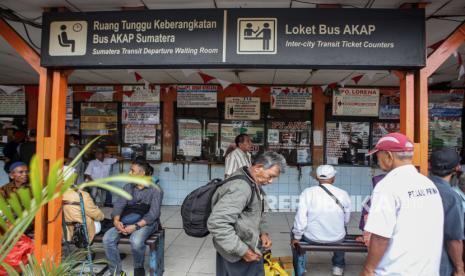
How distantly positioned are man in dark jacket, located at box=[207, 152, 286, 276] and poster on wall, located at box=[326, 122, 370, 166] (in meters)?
5.10

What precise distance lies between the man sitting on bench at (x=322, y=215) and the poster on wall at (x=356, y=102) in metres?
3.85

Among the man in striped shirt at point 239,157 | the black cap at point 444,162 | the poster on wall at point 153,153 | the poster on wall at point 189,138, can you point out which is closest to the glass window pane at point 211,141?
the poster on wall at point 189,138

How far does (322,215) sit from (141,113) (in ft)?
16.8

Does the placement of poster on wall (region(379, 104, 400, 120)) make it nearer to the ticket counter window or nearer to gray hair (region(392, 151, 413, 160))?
the ticket counter window

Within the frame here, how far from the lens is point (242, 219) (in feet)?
8.07

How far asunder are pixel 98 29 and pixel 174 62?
83cm

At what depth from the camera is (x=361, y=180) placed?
24.0 ft

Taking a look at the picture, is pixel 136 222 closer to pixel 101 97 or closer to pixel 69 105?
pixel 101 97

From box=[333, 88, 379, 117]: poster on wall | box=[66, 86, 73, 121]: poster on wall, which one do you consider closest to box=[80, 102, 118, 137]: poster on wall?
box=[66, 86, 73, 121]: poster on wall

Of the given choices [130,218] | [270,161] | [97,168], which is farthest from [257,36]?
[97,168]

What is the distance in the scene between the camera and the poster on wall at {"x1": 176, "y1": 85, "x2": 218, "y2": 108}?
7.46m

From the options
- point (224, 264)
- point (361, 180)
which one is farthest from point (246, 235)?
point (361, 180)

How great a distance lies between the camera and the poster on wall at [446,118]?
7328 millimetres

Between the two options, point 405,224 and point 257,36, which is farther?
point 257,36
